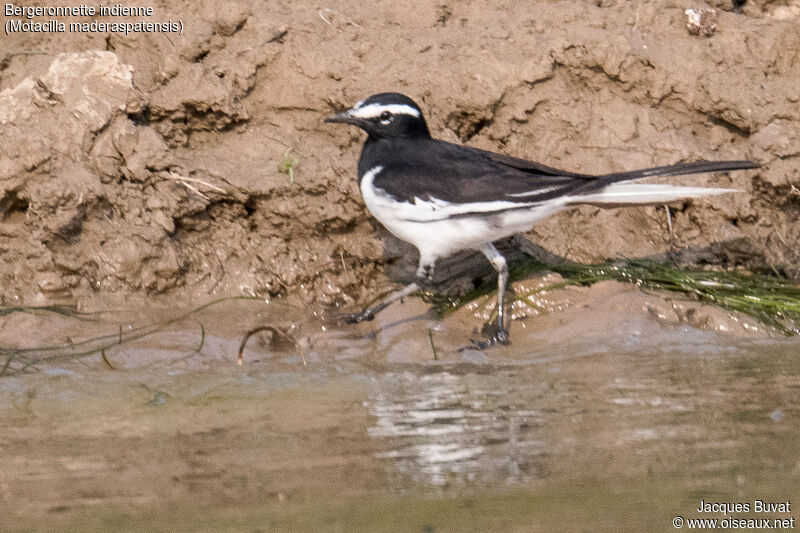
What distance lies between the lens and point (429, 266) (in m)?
6.62

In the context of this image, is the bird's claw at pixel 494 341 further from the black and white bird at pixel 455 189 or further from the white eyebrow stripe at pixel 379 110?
the white eyebrow stripe at pixel 379 110

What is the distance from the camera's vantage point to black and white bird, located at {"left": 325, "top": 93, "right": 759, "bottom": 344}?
6070mm

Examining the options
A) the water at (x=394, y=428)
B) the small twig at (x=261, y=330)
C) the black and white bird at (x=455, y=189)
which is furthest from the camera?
the black and white bird at (x=455, y=189)

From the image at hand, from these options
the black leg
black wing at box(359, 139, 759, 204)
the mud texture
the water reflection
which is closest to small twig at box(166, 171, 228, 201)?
the mud texture

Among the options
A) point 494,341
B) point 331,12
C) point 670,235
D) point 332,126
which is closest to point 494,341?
point 494,341

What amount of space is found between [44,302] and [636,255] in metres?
4.09

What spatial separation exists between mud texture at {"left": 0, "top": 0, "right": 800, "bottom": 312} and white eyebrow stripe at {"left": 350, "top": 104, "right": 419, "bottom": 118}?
1.74ft

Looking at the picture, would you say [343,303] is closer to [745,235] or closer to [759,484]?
[745,235]

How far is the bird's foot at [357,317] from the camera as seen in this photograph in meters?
6.65

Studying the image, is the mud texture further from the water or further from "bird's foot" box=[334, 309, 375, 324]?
the water

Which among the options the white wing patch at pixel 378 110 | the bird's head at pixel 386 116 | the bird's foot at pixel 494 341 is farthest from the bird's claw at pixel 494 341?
the white wing patch at pixel 378 110

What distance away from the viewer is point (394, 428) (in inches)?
172

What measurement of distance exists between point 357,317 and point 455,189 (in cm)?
110

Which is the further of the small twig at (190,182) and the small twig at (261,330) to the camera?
the small twig at (190,182)
